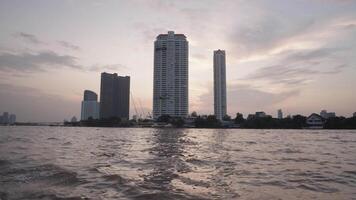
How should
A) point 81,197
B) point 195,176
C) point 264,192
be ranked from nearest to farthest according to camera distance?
point 81,197
point 264,192
point 195,176

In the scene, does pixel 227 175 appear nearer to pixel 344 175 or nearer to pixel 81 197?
pixel 344 175

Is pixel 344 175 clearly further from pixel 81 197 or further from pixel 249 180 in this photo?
pixel 81 197

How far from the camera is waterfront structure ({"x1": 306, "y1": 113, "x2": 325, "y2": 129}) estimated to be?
17112cm

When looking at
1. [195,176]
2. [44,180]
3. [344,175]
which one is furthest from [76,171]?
[344,175]

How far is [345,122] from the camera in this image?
155m

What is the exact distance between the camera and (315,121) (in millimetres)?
173625

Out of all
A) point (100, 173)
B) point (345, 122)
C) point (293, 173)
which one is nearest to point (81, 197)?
point (100, 173)

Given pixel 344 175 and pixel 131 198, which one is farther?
pixel 344 175

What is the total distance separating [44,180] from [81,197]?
412 centimetres

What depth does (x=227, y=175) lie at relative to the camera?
1683 cm

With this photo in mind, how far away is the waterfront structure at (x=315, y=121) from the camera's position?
561 ft

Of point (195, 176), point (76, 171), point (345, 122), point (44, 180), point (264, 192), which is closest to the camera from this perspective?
point (264, 192)

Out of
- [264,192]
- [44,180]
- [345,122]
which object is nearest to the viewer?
[264,192]

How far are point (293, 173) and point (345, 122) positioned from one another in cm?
15327
